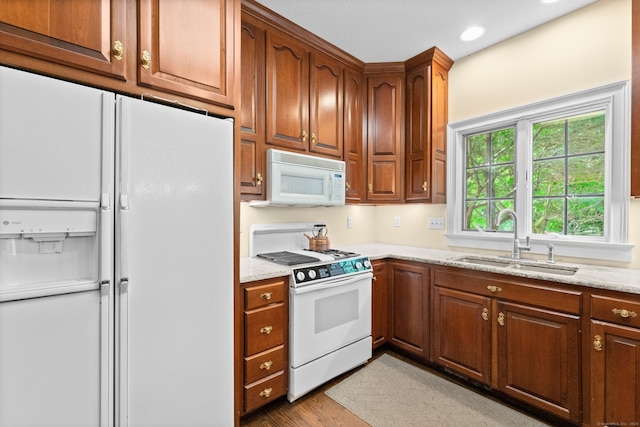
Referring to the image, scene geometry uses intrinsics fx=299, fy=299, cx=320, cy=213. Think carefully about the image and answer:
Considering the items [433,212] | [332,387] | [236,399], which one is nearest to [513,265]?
[433,212]

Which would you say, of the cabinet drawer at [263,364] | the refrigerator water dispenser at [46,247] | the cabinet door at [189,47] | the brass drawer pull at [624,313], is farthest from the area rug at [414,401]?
the cabinet door at [189,47]

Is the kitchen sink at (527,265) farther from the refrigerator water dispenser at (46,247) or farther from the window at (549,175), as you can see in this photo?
the refrigerator water dispenser at (46,247)

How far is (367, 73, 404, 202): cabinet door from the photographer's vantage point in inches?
112

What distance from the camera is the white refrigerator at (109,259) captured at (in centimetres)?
103

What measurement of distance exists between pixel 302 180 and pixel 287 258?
610 millimetres

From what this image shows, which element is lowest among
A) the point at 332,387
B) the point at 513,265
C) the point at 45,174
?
the point at 332,387

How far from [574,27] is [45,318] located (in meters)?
3.45

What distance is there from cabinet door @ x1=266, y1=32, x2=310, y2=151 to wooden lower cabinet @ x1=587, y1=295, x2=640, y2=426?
2.12 metres

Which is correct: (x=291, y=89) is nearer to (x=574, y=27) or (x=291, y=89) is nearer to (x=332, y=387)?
(x=574, y=27)

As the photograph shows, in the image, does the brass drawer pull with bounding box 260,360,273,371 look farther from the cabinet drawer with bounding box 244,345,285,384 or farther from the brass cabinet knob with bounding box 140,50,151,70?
the brass cabinet knob with bounding box 140,50,151,70

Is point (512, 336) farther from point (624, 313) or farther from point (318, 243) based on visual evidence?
point (318, 243)

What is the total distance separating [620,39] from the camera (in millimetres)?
1963

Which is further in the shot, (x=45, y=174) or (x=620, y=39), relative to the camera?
(x=620, y=39)

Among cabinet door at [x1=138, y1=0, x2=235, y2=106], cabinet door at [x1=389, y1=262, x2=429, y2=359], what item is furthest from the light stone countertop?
cabinet door at [x1=138, y1=0, x2=235, y2=106]
